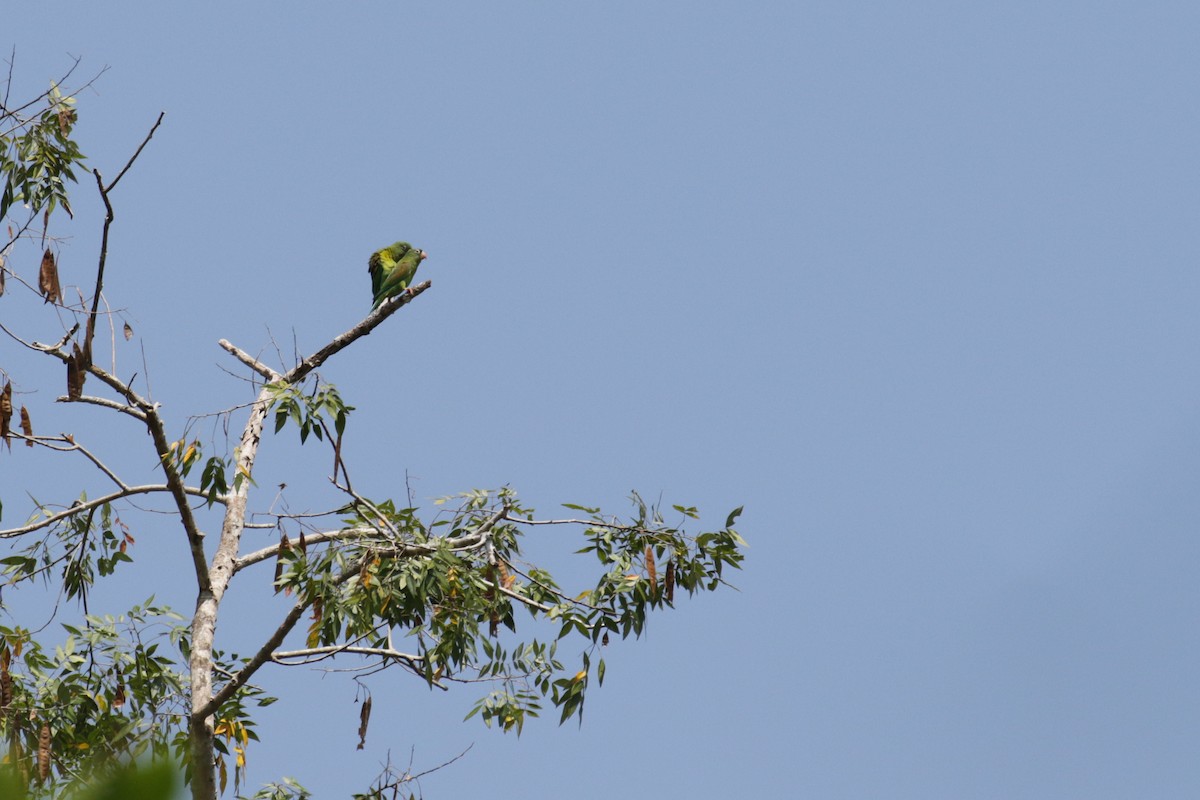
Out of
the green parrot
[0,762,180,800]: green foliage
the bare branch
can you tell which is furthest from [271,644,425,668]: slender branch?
[0,762,180,800]: green foliage

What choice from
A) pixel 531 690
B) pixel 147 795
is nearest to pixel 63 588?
pixel 531 690

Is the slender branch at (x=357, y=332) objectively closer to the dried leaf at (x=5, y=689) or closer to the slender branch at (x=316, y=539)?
the slender branch at (x=316, y=539)

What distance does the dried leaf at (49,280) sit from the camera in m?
7.80

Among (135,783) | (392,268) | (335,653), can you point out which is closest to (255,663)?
(335,653)

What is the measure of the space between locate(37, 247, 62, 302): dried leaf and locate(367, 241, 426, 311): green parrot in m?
3.19

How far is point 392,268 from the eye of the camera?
10.9 meters

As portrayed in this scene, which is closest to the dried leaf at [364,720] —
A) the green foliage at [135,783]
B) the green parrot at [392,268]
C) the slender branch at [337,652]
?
the slender branch at [337,652]

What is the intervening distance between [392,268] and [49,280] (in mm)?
3497

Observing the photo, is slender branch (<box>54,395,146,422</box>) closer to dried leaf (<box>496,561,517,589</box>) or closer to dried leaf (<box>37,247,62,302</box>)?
dried leaf (<box>37,247,62,302</box>)

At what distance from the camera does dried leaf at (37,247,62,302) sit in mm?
7801

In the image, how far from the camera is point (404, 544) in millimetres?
8531

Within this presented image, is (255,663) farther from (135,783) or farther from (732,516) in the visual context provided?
(135,783)

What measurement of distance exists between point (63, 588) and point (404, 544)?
118 inches

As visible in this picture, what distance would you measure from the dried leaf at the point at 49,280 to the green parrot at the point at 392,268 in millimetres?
3189
